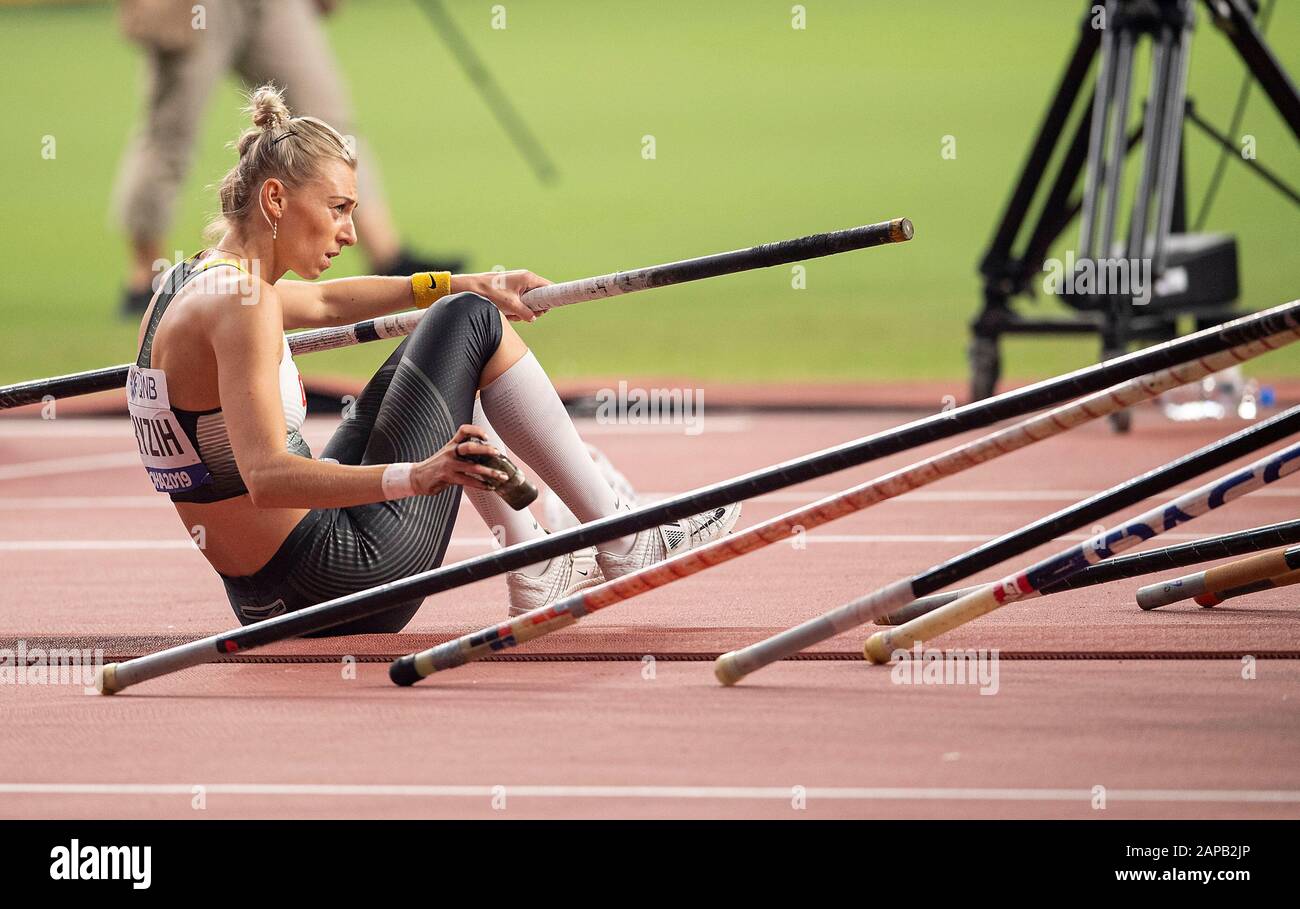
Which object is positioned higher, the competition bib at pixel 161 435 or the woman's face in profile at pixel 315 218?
the woman's face in profile at pixel 315 218

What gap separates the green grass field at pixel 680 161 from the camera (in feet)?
33.5

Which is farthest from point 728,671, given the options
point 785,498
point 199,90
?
point 199,90

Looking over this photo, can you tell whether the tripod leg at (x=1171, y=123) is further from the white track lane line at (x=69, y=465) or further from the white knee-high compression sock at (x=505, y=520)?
the white knee-high compression sock at (x=505, y=520)

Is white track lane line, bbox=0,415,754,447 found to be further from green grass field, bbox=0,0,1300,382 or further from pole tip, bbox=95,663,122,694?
pole tip, bbox=95,663,122,694

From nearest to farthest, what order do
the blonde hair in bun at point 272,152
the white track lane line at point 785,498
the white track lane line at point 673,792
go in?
the white track lane line at point 673,792 < the blonde hair in bun at point 272,152 < the white track lane line at point 785,498

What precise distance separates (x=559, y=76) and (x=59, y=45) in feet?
11.7

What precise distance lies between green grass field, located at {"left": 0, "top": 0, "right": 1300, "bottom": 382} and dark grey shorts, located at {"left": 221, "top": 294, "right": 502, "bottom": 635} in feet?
22.3

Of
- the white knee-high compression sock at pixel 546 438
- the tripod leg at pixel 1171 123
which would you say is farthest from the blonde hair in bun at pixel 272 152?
the tripod leg at pixel 1171 123

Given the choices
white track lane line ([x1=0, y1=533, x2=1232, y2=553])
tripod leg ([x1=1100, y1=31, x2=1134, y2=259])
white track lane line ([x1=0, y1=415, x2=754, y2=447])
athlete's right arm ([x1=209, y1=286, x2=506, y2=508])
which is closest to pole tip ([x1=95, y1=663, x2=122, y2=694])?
athlete's right arm ([x1=209, y1=286, x2=506, y2=508])

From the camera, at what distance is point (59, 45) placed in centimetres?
1258

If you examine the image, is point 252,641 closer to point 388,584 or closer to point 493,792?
point 388,584

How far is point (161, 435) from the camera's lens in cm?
276

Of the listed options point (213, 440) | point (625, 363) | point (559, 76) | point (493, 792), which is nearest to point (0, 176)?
point (559, 76)

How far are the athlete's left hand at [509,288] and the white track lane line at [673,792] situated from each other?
115cm
